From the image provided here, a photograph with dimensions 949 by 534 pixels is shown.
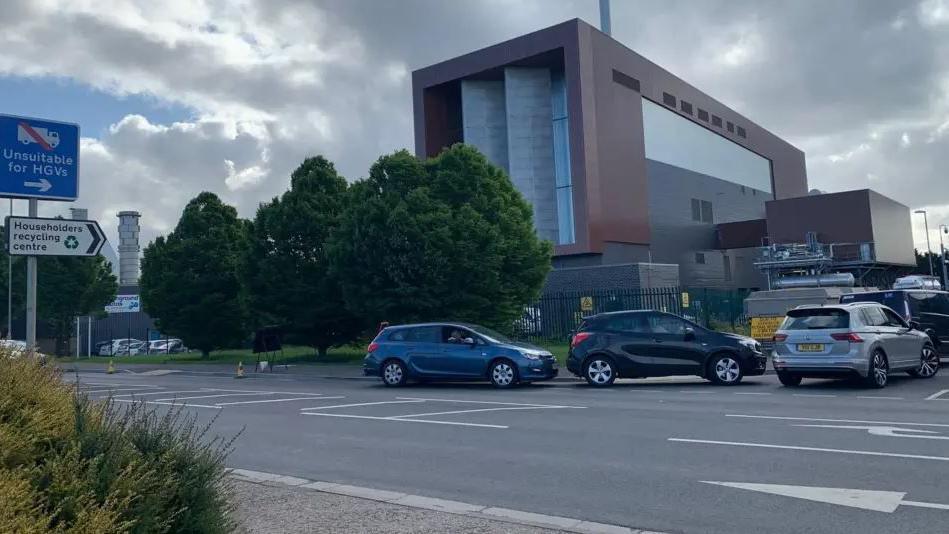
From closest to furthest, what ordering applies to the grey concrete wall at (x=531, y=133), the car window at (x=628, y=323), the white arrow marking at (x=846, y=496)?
the white arrow marking at (x=846, y=496) < the car window at (x=628, y=323) < the grey concrete wall at (x=531, y=133)

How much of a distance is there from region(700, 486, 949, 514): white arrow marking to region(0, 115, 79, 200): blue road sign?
699 cm

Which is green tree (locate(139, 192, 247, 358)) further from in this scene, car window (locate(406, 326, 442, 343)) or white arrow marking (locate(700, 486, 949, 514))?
white arrow marking (locate(700, 486, 949, 514))

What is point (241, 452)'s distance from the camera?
30.9ft

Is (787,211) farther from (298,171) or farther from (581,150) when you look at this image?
(298,171)

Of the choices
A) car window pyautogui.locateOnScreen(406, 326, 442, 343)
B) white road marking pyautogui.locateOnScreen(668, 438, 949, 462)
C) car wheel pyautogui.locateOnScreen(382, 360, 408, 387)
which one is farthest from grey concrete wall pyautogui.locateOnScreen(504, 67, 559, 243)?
white road marking pyautogui.locateOnScreen(668, 438, 949, 462)

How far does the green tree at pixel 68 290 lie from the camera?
4134 cm

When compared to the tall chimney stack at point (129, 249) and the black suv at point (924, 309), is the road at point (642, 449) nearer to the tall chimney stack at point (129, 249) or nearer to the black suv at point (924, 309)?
the black suv at point (924, 309)

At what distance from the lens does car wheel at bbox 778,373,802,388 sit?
1525cm

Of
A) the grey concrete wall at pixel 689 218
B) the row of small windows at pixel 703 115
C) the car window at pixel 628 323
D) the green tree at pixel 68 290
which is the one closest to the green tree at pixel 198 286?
the green tree at pixel 68 290

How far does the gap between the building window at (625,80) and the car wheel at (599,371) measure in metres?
32.4

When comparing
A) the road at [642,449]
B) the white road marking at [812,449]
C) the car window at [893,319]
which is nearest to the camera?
the road at [642,449]

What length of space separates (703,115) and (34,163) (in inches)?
2233

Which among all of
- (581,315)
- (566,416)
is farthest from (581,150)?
(566,416)

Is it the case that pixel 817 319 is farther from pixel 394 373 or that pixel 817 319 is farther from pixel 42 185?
pixel 42 185
